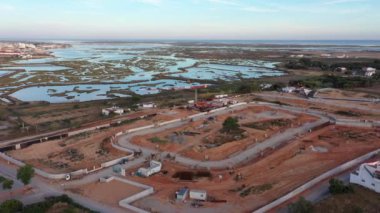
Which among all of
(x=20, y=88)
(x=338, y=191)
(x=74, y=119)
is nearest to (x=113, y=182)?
(x=338, y=191)

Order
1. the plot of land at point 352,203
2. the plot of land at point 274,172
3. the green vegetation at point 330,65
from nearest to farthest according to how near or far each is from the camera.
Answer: the plot of land at point 352,203
the plot of land at point 274,172
the green vegetation at point 330,65

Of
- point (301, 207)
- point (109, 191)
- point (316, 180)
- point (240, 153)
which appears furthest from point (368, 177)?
point (109, 191)

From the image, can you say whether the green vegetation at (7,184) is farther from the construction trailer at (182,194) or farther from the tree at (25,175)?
the construction trailer at (182,194)

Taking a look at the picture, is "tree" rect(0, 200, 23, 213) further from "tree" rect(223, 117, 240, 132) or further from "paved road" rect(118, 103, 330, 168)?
"tree" rect(223, 117, 240, 132)

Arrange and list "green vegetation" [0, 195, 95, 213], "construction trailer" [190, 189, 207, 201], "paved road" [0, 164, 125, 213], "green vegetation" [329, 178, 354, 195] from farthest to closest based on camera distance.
→ "construction trailer" [190, 189, 207, 201]
"green vegetation" [329, 178, 354, 195]
"paved road" [0, 164, 125, 213]
"green vegetation" [0, 195, 95, 213]

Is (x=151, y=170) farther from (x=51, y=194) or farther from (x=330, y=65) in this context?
(x=330, y=65)

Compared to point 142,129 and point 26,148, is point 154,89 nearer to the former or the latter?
point 142,129

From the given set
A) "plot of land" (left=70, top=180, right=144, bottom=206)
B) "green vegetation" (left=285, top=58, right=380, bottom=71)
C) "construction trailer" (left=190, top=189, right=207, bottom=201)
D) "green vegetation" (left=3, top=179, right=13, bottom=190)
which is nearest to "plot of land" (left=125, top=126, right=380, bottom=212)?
"construction trailer" (left=190, top=189, right=207, bottom=201)

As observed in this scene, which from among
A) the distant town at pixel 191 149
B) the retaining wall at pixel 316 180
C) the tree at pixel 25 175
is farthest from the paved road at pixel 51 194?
the retaining wall at pixel 316 180
